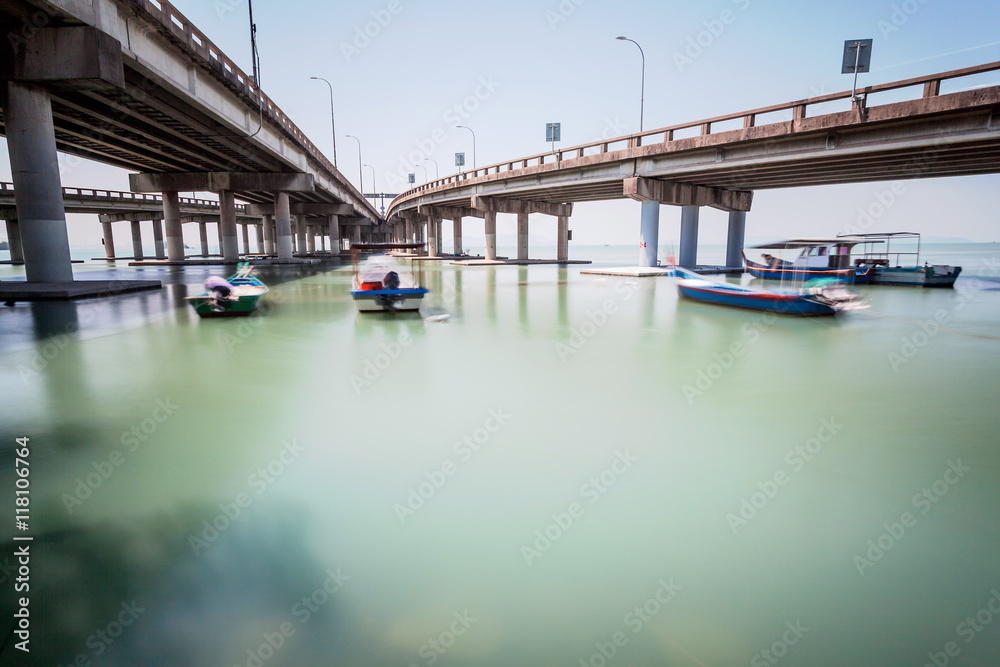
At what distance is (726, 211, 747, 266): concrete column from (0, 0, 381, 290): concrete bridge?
1439 inches

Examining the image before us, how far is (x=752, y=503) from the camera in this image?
4.80 meters

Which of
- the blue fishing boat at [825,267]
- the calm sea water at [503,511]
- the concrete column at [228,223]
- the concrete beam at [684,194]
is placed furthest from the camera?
the concrete column at [228,223]

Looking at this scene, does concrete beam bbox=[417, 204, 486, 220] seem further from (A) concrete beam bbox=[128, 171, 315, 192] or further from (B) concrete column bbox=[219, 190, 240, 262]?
(B) concrete column bbox=[219, 190, 240, 262]

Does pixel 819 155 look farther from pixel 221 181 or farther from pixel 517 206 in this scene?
pixel 221 181

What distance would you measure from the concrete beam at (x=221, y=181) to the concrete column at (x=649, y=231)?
29172 millimetres

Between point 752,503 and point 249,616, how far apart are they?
4319mm

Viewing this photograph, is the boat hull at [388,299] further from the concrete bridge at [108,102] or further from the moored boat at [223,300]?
the concrete bridge at [108,102]

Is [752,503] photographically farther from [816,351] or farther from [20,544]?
[816,351]

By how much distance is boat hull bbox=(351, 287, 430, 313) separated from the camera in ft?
51.5

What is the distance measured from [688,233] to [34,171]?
39743 millimetres

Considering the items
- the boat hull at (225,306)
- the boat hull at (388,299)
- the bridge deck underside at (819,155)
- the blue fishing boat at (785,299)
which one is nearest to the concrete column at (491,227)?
the bridge deck underside at (819,155)

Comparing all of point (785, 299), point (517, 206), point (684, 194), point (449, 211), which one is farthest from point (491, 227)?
point (785, 299)

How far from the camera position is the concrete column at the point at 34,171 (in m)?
17.8

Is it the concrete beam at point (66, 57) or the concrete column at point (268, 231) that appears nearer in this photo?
the concrete beam at point (66, 57)
